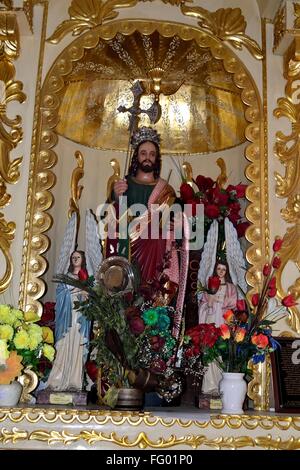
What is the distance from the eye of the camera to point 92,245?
292cm

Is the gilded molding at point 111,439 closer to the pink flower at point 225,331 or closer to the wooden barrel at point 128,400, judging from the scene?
the wooden barrel at point 128,400

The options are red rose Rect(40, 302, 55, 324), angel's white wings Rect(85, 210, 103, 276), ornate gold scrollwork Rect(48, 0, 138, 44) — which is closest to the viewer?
red rose Rect(40, 302, 55, 324)

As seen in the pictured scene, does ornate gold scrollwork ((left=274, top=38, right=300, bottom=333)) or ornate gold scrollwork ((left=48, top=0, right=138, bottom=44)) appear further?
ornate gold scrollwork ((left=48, top=0, right=138, bottom=44))

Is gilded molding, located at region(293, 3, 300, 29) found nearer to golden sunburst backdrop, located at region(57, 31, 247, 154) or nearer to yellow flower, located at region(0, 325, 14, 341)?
golden sunburst backdrop, located at region(57, 31, 247, 154)

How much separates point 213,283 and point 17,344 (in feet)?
2.76

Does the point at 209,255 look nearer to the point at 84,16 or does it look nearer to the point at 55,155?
the point at 55,155

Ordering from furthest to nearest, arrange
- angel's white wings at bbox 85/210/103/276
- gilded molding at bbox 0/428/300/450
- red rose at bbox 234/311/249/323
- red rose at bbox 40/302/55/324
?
angel's white wings at bbox 85/210/103/276
red rose at bbox 40/302/55/324
red rose at bbox 234/311/249/323
gilded molding at bbox 0/428/300/450

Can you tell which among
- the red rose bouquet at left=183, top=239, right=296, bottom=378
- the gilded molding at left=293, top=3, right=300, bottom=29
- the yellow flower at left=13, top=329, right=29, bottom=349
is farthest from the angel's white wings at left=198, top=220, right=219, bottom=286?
the gilded molding at left=293, top=3, right=300, bottom=29

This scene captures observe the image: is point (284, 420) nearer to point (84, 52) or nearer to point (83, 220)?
point (83, 220)

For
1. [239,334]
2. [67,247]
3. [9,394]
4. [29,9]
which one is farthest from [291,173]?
[9,394]

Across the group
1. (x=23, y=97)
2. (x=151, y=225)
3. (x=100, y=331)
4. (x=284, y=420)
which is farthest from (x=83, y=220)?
(x=284, y=420)

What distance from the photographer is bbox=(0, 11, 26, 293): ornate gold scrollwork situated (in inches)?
111

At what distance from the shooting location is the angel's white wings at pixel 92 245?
9.46ft

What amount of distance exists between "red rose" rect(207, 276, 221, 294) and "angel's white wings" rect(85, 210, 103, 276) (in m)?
0.54
